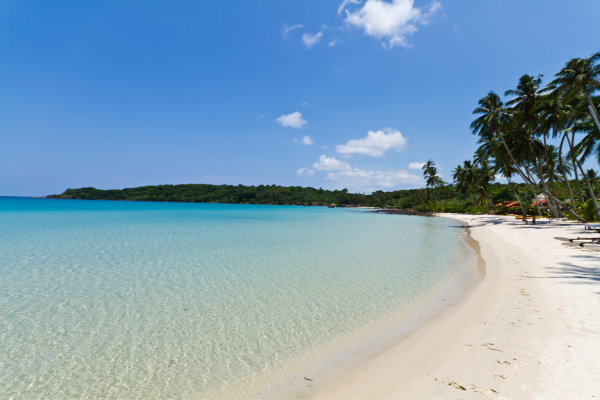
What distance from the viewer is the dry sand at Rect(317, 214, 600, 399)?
9.77ft

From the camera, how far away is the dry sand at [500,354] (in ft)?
9.77

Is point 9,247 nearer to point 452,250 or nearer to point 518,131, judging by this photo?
point 452,250

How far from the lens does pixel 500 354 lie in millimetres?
3682

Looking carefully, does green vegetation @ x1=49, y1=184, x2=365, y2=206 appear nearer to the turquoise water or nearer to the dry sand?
the turquoise water

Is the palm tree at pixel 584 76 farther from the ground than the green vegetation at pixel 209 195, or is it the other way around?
the palm tree at pixel 584 76

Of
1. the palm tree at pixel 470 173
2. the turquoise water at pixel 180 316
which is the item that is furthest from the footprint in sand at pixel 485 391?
the palm tree at pixel 470 173

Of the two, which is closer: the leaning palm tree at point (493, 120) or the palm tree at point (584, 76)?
the palm tree at point (584, 76)

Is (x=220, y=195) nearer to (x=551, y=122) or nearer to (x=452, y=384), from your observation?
(x=551, y=122)

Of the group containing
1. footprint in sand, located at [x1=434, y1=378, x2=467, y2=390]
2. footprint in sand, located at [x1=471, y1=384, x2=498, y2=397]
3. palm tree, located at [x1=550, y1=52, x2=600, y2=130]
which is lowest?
footprint in sand, located at [x1=434, y1=378, x2=467, y2=390]

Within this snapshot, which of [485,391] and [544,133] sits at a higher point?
[544,133]

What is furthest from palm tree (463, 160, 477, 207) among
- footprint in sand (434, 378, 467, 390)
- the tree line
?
footprint in sand (434, 378, 467, 390)

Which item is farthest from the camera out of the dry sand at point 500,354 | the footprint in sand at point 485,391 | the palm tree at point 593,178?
the palm tree at point 593,178

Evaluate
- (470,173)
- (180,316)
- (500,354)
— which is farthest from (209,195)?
(500,354)

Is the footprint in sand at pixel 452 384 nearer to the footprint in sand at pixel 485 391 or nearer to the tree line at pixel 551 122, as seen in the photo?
the footprint in sand at pixel 485 391
